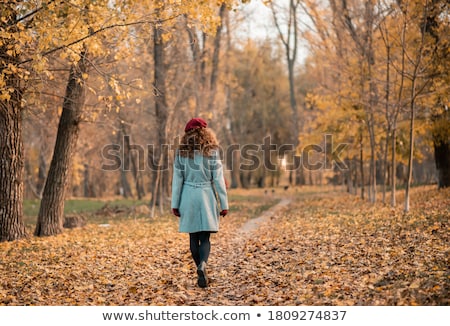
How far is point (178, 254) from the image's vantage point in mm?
11281

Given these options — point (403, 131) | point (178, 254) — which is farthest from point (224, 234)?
point (403, 131)

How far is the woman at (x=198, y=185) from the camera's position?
787cm

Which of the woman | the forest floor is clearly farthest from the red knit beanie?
the forest floor

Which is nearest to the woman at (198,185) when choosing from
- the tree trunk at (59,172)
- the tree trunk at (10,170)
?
the tree trunk at (10,170)

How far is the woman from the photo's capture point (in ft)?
25.8

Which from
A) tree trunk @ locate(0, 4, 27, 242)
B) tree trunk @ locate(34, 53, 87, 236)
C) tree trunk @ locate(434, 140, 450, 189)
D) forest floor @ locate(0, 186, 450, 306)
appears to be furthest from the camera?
tree trunk @ locate(434, 140, 450, 189)

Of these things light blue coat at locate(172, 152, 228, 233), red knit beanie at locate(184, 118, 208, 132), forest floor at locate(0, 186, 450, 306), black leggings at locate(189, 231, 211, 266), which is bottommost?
forest floor at locate(0, 186, 450, 306)

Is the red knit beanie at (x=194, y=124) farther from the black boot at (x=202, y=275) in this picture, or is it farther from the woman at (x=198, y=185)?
the black boot at (x=202, y=275)

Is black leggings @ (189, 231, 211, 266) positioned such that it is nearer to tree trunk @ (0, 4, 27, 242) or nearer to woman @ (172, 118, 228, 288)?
woman @ (172, 118, 228, 288)

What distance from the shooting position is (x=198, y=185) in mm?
7953

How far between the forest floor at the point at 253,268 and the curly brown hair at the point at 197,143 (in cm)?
193

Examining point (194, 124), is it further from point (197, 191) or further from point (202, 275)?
point (202, 275)

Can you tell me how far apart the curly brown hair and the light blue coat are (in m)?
0.07
